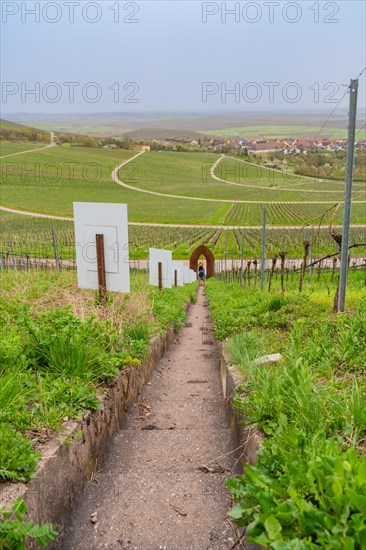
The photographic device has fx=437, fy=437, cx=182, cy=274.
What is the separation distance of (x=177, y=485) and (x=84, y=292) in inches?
150

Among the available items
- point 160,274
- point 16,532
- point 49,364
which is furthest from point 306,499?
point 160,274

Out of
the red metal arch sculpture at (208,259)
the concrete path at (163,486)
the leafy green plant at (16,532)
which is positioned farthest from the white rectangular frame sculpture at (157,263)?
the red metal arch sculpture at (208,259)

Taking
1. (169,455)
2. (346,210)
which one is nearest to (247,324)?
(346,210)

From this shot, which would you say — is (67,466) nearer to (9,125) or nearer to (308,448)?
(308,448)

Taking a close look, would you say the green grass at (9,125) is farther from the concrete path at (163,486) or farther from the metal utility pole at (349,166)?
the concrete path at (163,486)

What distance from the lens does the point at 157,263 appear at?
13258 mm

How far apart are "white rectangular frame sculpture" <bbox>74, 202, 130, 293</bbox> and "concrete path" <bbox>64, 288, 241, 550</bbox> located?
147 cm

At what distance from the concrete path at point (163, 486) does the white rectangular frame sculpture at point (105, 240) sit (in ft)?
4.81

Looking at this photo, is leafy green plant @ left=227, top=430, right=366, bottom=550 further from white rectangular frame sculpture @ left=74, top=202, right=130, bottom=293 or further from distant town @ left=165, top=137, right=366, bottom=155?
distant town @ left=165, top=137, right=366, bottom=155

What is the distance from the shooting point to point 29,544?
2002 mm

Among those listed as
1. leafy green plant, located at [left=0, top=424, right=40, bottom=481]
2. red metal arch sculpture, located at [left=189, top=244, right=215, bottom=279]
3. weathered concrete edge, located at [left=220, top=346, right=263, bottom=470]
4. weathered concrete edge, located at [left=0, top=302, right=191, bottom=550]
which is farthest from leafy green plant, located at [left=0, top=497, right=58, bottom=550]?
red metal arch sculpture, located at [left=189, top=244, right=215, bottom=279]

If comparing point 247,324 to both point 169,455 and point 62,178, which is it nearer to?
point 169,455

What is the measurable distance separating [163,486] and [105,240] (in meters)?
2.88

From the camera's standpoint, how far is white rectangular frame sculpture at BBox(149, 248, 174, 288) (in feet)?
43.3
